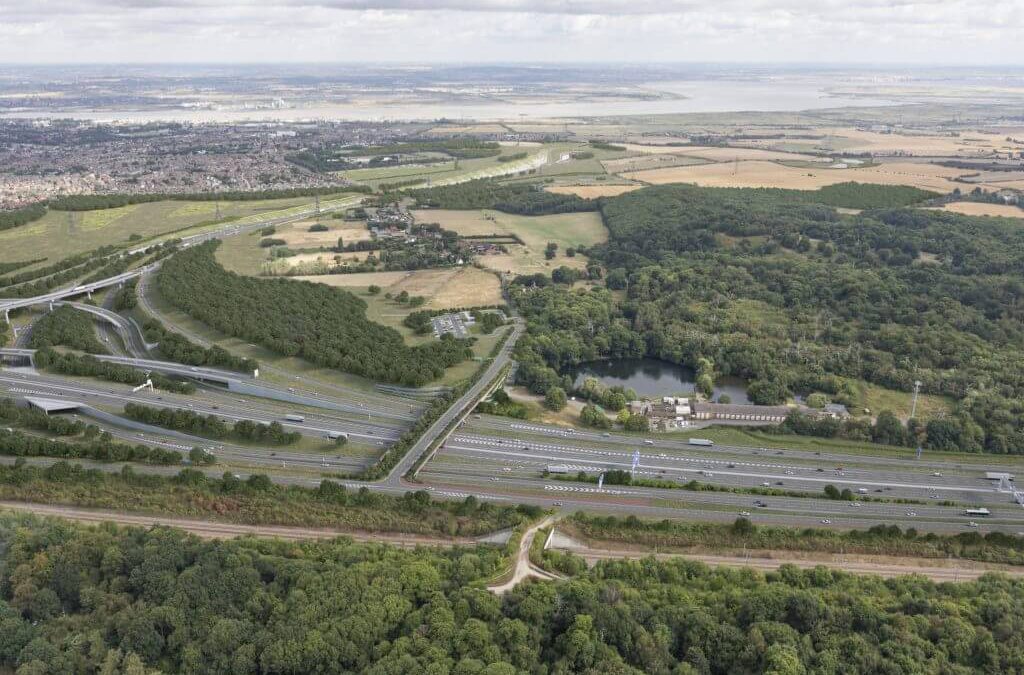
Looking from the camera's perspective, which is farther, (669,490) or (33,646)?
(669,490)

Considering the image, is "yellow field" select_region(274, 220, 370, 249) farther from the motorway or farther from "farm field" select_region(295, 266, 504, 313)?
the motorway

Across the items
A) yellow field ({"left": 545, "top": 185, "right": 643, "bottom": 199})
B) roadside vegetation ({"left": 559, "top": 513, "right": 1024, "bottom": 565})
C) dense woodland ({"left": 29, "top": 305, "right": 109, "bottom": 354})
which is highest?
yellow field ({"left": 545, "top": 185, "right": 643, "bottom": 199})

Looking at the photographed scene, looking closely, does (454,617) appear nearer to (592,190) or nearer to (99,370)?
(99,370)

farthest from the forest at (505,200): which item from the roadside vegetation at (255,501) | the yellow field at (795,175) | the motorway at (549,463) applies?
the roadside vegetation at (255,501)

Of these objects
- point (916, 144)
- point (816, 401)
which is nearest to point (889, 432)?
point (816, 401)

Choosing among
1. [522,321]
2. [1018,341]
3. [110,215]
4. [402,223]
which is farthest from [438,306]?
[110,215]

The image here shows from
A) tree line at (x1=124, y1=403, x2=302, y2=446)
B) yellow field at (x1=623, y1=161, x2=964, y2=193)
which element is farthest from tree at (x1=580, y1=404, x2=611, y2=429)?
yellow field at (x1=623, y1=161, x2=964, y2=193)

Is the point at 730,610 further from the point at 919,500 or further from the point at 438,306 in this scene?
the point at 438,306
